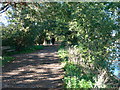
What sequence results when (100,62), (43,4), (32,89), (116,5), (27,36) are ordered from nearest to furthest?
(116,5) < (32,89) < (100,62) < (43,4) < (27,36)

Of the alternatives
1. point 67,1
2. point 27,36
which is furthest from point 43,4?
point 27,36

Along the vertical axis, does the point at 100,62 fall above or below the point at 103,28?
below

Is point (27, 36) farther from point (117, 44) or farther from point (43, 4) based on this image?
point (117, 44)

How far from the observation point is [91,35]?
4.95 meters

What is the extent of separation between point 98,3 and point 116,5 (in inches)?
19.9

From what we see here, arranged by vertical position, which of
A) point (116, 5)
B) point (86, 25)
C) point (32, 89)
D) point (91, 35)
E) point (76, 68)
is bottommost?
point (32, 89)

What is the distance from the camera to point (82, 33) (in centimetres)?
504

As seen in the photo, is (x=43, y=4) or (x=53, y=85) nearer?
(x=53, y=85)

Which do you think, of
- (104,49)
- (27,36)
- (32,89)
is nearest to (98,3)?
(104,49)

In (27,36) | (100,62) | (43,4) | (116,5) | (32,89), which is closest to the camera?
(116,5)

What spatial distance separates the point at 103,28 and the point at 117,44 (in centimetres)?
64

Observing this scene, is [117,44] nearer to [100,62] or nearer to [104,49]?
[104,49]

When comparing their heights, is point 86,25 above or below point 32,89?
above

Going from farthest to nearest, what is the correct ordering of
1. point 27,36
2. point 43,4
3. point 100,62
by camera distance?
point 27,36 → point 43,4 → point 100,62
